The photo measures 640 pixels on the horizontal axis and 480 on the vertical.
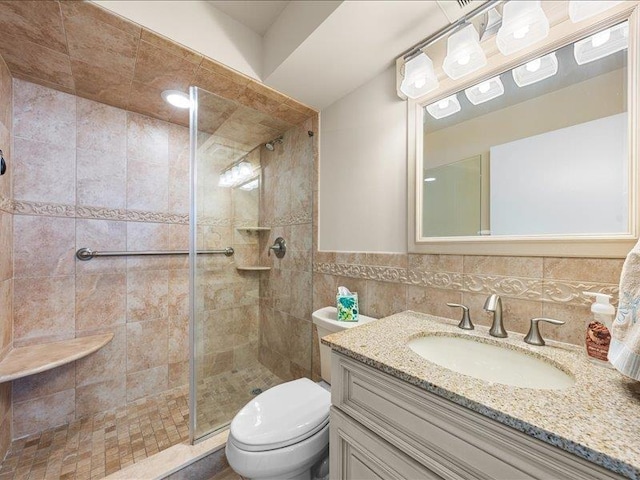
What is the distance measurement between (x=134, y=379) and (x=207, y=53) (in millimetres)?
2050

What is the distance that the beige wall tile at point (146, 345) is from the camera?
5.68 ft

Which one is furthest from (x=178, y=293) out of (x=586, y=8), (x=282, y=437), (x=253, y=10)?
(x=586, y=8)

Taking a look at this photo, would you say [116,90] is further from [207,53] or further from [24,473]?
[24,473]

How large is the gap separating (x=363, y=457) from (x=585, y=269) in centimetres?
85

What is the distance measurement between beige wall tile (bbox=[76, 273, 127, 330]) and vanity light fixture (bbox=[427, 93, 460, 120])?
6.84 ft

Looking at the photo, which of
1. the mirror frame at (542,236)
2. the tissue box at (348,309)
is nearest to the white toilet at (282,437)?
the tissue box at (348,309)

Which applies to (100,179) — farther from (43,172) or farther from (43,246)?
(43,246)

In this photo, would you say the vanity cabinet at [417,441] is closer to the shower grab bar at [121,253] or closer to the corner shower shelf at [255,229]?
the shower grab bar at [121,253]

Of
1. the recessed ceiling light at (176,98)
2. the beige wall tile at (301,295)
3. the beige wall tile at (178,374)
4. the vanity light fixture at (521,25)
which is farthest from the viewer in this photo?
the beige wall tile at (178,374)

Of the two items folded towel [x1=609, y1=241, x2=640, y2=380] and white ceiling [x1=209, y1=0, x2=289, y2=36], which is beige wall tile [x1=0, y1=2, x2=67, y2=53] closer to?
white ceiling [x1=209, y1=0, x2=289, y2=36]

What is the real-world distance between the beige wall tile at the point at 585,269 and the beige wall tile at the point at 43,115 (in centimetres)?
245

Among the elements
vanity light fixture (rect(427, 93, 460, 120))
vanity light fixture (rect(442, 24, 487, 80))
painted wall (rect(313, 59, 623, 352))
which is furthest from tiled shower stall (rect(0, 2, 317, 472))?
vanity light fixture (rect(442, 24, 487, 80))

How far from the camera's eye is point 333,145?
62.7 inches

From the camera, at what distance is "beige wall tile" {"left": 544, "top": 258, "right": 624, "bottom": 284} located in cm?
72
